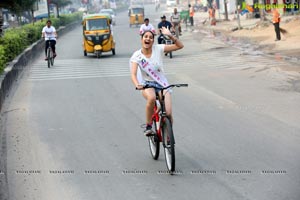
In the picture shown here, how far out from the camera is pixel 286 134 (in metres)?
11.1

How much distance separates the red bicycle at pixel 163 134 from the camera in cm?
862

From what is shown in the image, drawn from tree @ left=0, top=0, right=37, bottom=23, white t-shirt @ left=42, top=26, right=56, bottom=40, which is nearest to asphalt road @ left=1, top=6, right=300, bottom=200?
white t-shirt @ left=42, top=26, right=56, bottom=40

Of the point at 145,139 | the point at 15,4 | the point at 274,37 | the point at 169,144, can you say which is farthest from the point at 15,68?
the point at 274,37

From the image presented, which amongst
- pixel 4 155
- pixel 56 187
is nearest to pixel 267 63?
A: pixel 4 155

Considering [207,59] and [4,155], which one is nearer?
[4,155]

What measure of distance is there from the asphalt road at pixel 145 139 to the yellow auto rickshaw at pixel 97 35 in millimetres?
8859

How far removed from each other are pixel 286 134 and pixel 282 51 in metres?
16.4

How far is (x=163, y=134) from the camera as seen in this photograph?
9.11 m

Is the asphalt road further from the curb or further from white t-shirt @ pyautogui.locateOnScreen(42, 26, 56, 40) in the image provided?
white t-shirt @ pyautogui.locateOnScreen(42, 26, 56, 40)

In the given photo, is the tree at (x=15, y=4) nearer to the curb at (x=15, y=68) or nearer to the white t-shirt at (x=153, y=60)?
the curb at (x=15, y=68)

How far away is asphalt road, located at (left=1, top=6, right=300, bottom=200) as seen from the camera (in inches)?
323

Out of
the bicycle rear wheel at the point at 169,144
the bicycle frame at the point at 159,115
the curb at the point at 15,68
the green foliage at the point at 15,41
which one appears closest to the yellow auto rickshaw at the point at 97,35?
the curb at the point at 15,68

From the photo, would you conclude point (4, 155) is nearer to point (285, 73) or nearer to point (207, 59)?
point (285, 73)

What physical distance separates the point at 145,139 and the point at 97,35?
1959cm
